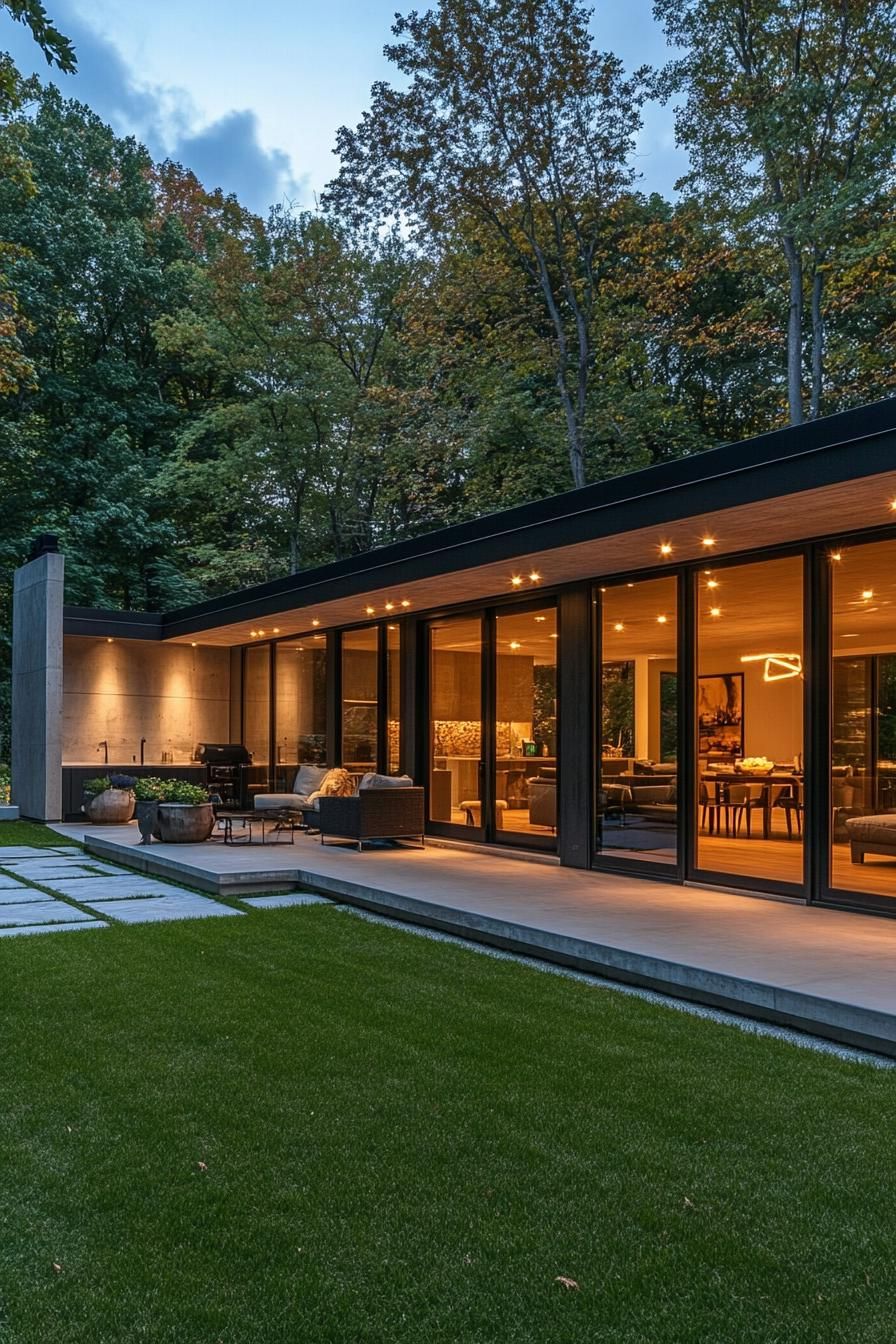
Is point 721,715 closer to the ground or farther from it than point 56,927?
farther from it

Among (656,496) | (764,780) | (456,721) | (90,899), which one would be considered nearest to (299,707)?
(456,721)

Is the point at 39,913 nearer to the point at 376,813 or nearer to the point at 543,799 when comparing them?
the point at 376,813

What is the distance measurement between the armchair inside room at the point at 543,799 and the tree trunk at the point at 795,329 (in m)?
7.21

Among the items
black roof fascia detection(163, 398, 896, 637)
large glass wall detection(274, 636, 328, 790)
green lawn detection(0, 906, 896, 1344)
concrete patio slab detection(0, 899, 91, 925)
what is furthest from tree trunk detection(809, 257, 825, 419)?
concrete patio slab detection(0, 899, 91, 925)

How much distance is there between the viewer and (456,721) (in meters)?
10.9

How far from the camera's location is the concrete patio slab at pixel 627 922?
178 inches

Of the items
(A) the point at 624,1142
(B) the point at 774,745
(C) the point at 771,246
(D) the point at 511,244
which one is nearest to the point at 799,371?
(C) the point at 771,246

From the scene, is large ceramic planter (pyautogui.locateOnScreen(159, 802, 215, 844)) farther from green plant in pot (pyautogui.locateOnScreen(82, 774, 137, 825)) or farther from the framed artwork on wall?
the framed artwork on wall

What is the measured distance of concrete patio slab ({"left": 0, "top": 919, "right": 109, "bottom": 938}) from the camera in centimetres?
632

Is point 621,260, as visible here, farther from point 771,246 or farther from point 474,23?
point 474,23

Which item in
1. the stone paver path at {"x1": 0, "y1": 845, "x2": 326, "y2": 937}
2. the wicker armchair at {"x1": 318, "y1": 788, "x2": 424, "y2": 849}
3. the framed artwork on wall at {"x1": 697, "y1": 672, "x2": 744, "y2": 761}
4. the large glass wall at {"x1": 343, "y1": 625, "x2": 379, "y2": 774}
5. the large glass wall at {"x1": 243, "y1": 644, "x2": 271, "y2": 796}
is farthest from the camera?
the large glass wall at {"x1": 243, "y1": 644, "x2": 271, "y2": 796}

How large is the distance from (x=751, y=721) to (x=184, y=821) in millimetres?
5917

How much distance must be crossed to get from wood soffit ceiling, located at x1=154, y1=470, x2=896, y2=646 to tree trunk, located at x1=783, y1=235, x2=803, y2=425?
6334 millimetres

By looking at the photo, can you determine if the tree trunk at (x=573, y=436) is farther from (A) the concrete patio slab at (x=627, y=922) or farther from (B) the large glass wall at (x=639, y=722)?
(A) the concrete patio slab at (x=627, y=922)
